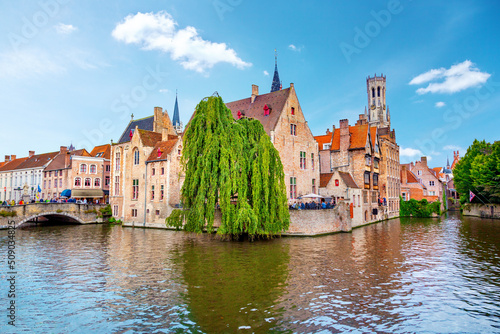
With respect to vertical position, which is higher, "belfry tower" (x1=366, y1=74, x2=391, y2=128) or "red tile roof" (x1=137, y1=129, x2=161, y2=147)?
"belfry tower" (x1=366, y1=74, x2=391, y2=128)

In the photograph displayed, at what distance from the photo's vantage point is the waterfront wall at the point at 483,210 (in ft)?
161

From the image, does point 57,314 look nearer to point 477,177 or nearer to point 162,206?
point 162,206

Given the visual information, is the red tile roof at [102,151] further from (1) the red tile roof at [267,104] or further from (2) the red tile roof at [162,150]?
(1) the red tile roof at [267,104]

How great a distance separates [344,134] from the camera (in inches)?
1721

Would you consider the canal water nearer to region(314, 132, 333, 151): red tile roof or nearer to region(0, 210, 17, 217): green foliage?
region(0, 210, 17, 217): green foliage

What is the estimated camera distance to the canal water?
10.3m

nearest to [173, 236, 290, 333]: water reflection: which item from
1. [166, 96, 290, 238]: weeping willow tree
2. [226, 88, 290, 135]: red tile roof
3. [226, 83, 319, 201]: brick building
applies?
[166, 96, 290, 238]: weeping willow tree

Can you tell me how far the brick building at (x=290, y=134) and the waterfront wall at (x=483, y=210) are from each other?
2869cm

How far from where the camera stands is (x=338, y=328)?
995 centimetres

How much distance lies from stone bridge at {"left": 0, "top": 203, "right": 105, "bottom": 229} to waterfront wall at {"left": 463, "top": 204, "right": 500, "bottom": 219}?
179 feet

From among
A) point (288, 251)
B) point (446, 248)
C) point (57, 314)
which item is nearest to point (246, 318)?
point (57, 314)

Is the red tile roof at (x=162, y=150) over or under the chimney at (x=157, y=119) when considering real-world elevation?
→ under

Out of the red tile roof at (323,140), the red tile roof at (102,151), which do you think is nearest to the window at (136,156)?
the red tile roof at (102,151)

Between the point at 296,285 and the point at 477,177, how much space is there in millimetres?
46378
